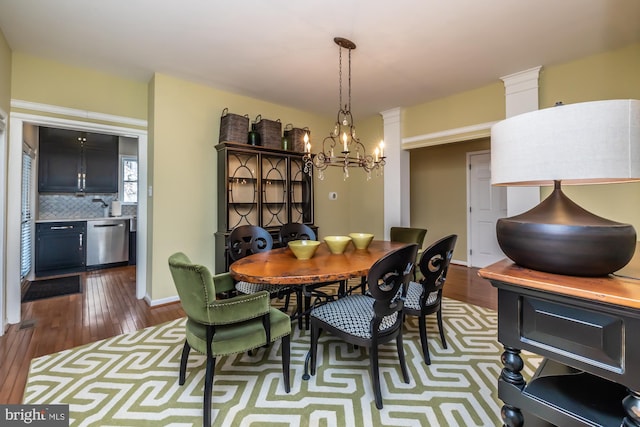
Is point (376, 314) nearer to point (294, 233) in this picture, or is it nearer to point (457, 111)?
point (294, 233)

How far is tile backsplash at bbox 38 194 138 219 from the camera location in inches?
189

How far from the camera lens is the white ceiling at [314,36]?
2.13 metres

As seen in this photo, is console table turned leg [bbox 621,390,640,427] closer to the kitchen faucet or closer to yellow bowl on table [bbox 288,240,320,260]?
yellow bowl on table [bbox 288,240,320,260]

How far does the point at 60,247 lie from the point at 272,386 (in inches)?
184

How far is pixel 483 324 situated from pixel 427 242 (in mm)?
3022

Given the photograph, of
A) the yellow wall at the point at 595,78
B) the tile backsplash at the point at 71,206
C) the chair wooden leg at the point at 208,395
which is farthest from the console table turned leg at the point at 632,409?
the tile backsplash at the point at 71,206

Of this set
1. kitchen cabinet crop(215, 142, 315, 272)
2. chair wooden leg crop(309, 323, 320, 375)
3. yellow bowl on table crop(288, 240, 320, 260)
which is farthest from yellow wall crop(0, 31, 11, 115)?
chair wooden leg crop(309, 323, 320, 375)

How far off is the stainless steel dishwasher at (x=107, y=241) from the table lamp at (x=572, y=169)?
232 inches

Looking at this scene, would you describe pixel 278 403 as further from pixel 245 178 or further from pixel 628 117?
pixel 245 178

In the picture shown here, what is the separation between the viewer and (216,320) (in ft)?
4.87

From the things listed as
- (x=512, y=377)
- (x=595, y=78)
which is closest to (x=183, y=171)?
(x=512, y=377)

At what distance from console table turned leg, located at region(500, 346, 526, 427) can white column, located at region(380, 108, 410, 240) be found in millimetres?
3467

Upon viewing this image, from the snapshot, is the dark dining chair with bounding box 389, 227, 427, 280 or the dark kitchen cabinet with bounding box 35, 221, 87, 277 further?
the dark kitchen cabinet with bounding box 35, 221, 87, 277

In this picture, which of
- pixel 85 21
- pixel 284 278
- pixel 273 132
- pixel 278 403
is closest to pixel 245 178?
pixel 273 132
